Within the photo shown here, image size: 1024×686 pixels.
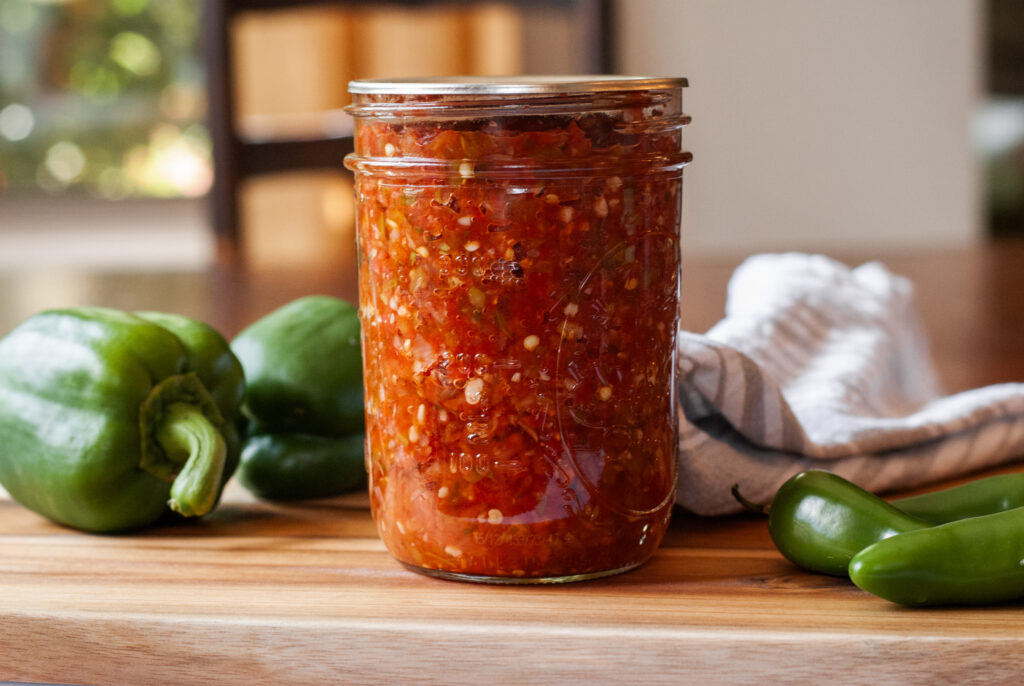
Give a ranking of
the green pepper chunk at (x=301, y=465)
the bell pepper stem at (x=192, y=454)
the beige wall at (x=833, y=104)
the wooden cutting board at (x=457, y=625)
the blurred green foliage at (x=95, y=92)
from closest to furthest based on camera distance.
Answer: the wooden cutting board at (x=457, y=625)
the bell pepper stem at (x=192, y=454)
the green pepper chunk at (x=301, y=465)
the beige wall at (x=833, y=104)
the blurred green foliage at (x=95, y=92)

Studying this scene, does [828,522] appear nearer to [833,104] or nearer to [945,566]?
[945,566]

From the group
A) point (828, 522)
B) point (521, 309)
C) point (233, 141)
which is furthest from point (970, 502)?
point (233, 141)

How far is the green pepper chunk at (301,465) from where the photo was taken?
938 mm

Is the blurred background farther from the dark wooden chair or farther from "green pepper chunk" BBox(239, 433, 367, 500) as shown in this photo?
"green pepper chunk" BBox(239, 433, 367, 500)

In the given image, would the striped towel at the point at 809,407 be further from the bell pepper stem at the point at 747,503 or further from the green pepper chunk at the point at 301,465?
the green pepper chunk at the point at 301,465

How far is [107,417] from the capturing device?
825 millimetres

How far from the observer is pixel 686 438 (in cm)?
85

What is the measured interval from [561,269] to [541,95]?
10cm

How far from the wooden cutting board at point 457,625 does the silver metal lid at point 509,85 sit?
28 centimetres

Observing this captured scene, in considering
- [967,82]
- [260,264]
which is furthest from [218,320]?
[967,82]

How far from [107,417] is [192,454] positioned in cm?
7

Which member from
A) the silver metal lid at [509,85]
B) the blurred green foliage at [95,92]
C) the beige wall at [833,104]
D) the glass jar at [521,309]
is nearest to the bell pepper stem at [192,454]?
the glass jar at [521,309]

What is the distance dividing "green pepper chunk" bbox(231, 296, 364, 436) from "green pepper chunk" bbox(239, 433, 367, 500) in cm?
1

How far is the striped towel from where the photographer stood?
0.86 meters
